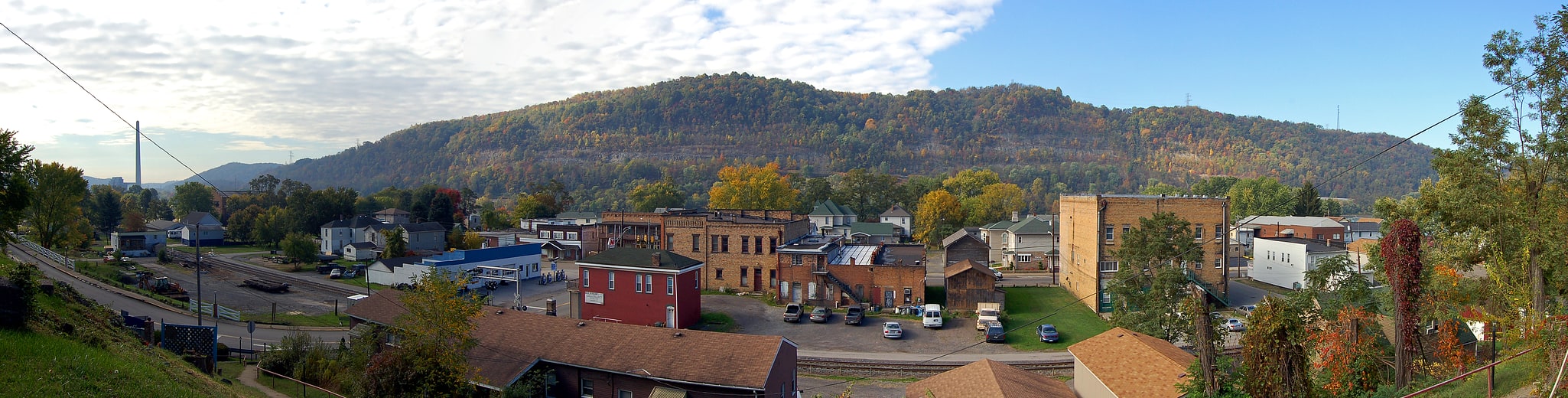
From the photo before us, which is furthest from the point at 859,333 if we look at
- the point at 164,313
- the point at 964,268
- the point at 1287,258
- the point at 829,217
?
the point at 829,217

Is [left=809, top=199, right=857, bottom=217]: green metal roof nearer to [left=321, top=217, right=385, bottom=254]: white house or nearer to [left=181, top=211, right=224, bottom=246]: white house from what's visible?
[left=321, top=217, right=385, bottom=254]: white house

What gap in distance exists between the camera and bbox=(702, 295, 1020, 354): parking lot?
31.5 metres

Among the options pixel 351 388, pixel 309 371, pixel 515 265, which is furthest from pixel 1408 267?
pixel 515 265

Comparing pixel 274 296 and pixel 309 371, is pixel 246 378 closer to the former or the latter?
pixel 309 371

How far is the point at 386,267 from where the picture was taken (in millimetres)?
48656

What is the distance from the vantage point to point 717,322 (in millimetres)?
36094

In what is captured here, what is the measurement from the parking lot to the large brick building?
138cm

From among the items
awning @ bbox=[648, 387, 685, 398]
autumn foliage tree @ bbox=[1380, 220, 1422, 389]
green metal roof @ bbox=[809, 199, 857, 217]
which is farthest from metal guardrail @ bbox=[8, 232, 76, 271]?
autumn foliage tree @ bbox=[1380, 220, 1422, 389]

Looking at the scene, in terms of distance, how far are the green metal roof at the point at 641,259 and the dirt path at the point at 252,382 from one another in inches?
586

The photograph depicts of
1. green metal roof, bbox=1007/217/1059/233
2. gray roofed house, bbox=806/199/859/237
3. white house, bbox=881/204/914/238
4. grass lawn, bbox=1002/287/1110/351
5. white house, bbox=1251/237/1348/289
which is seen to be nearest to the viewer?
grass lawn, bbox=1002/287/1110/351

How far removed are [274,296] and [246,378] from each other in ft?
80.6

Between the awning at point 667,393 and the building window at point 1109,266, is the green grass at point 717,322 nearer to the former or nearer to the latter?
the awning at point 667,393

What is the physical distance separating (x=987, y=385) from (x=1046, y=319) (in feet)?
62.7

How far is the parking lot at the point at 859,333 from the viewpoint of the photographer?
3155cm
